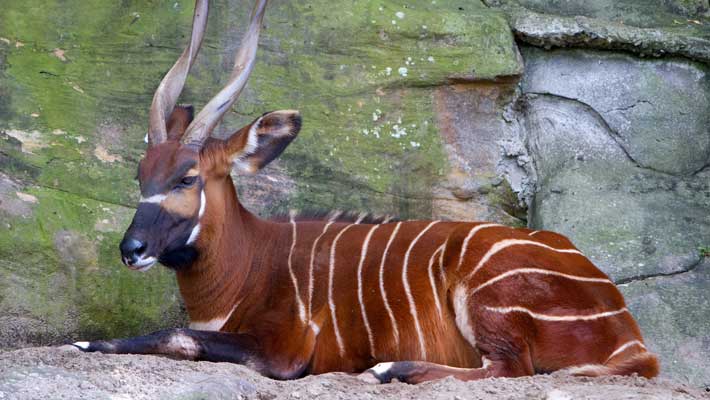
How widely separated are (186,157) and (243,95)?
133 cm

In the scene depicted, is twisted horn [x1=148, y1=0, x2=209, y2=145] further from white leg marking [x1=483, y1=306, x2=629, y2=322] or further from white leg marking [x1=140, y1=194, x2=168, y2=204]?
white leg marking [x1=483, y1=306, x2=629, y2=322]

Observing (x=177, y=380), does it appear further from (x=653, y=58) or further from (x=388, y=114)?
(x=653, y=58)

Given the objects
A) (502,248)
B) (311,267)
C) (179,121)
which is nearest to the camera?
(502,248)

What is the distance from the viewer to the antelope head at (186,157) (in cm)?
472

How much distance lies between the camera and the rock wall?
232 inches

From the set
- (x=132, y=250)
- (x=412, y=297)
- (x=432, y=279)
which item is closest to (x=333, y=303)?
(x=412, y=297)

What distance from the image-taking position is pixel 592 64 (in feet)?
21.0

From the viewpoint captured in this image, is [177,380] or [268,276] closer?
[177,380]

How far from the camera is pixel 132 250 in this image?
181 inches

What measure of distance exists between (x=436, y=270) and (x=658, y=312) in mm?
1407

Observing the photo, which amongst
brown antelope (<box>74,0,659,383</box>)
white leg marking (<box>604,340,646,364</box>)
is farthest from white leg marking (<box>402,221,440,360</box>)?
white leg marking (<box>604,340,646,364</box>)

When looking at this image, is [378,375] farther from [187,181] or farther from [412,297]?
[187,181]

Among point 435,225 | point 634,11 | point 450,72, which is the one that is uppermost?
point 634,11

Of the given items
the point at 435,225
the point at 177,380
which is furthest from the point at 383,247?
the point at 177,380
